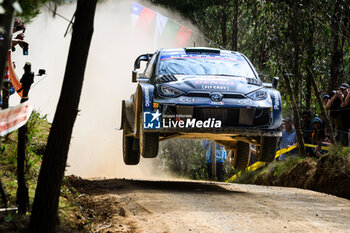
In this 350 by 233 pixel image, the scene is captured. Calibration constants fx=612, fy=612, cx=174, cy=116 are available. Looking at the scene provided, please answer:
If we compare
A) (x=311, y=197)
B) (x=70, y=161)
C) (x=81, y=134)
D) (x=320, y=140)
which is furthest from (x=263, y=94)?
(x=81, y=134)

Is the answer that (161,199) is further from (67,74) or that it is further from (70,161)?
(70,161)

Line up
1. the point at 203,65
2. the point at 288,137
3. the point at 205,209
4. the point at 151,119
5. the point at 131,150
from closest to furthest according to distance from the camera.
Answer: the point at 205,209, the point at 151,119, the point at 203,65, the point at 131,150, the point at 288,137

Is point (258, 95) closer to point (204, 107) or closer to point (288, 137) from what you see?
point (204, 107)

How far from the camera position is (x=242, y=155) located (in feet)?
37.7

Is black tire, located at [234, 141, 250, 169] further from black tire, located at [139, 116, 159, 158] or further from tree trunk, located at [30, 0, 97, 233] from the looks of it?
tree trunk, located at [30, 0, 97, 233]

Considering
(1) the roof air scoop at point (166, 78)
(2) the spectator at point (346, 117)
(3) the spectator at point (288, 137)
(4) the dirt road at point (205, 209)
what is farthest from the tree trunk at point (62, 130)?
(3) the spectator at point (288, 137)

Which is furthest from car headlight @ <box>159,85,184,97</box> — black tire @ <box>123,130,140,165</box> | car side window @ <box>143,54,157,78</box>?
black tire @ <box>123,130,140,165</box>

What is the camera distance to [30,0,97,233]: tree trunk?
514cm

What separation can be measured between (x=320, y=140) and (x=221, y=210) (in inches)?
268

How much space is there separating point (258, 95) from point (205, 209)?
8.83 ft

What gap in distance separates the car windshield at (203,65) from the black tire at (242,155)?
5.22ft

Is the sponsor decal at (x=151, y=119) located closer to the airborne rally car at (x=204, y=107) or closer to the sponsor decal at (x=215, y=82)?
the airborne rally car at (x=204, y=107)

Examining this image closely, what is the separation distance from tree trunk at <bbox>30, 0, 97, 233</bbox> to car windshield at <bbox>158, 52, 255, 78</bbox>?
5.02 m

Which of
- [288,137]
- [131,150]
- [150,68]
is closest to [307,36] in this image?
[288,137]
